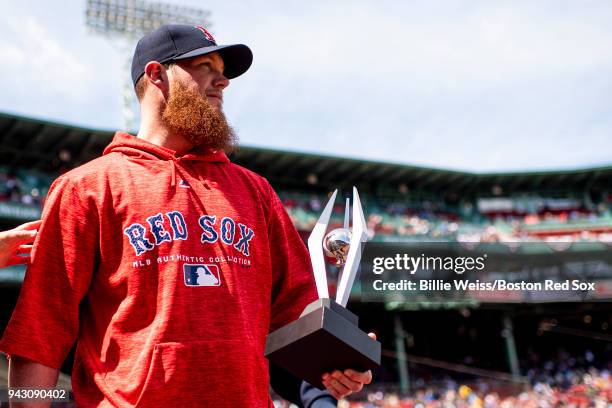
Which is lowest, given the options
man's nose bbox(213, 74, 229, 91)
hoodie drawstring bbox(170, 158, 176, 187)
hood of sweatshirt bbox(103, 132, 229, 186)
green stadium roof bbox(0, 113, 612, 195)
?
hoodie drawstring bbox(170, 158, 176, 187)

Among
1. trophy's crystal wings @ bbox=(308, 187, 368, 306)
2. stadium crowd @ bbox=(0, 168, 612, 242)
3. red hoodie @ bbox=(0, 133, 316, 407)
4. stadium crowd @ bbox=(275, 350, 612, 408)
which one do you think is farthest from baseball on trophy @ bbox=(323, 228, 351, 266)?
stadium crowd @ bbox=(0, 168, 612, 242)

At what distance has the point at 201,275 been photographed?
1895 mm

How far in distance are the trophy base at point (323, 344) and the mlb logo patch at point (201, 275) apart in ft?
0.83

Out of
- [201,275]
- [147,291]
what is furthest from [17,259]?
[201,275]

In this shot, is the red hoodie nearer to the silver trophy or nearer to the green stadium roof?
the silver trophy

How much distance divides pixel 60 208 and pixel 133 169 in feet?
0.74

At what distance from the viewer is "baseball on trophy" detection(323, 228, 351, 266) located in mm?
1955

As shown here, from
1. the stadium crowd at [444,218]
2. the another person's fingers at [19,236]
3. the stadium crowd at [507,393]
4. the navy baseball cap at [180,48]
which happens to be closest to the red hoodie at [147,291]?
the another person's fingers at [19,236]

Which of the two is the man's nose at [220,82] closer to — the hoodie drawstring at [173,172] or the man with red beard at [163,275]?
the man with red beard at [163,275]

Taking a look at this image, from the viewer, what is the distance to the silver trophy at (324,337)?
161 centimetres

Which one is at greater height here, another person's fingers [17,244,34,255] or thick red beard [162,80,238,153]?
thick red beard [162,80,238,153]

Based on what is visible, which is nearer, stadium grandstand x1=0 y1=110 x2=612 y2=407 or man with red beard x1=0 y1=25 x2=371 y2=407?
man with red beard x1=0 y1=25 x2=371 y2=407

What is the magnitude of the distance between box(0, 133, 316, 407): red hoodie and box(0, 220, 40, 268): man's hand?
0.11 meters

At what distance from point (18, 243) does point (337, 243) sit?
885mm
